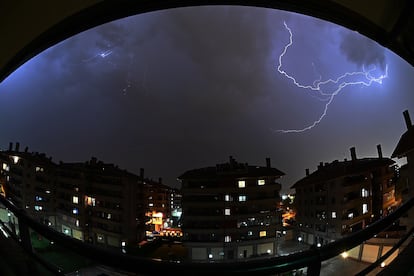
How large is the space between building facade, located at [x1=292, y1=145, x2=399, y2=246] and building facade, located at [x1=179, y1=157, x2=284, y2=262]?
199 millimetres

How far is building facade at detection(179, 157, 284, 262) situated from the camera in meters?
1.79

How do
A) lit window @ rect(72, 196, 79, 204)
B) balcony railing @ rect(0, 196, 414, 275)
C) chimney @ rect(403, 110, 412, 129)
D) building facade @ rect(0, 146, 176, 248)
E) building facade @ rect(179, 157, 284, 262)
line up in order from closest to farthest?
balcony railing @ rect(0, 196, 414, 275) < chimney @ rect(403, 110, 412, 129) < building facade @ rect(0, 146, 176, 248) < lit window @ rect(72, 196, 79, 204) < building facade @ rect(179, 157, 284, 262)

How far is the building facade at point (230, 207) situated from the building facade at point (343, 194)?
0.20 metres

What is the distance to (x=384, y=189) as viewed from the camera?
1.25 m

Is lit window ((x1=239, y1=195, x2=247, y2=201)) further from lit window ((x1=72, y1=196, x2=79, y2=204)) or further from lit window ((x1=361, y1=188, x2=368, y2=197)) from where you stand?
lit window ((x1=72, y1=196, x2=79, y2=204))

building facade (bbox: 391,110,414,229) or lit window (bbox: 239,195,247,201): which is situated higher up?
building facade (bbox: 391,110,414,229)

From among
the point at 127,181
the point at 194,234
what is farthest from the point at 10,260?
the point at 194,234

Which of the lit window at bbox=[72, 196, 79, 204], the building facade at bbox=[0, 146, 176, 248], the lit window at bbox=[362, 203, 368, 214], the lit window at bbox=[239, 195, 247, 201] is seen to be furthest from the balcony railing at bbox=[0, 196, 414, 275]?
the lit window at bbox=[239, 195, 247, 201]

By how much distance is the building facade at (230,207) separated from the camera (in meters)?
1.79

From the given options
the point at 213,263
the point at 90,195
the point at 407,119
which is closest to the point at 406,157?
the point at 407,119

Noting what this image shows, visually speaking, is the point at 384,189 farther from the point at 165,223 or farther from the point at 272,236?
the point at 165,223

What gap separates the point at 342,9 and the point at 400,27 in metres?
0.19

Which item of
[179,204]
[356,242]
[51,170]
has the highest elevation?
[51,170]

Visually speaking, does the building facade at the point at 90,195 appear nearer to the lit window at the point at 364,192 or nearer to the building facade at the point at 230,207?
the building facade at the point at 230,207
